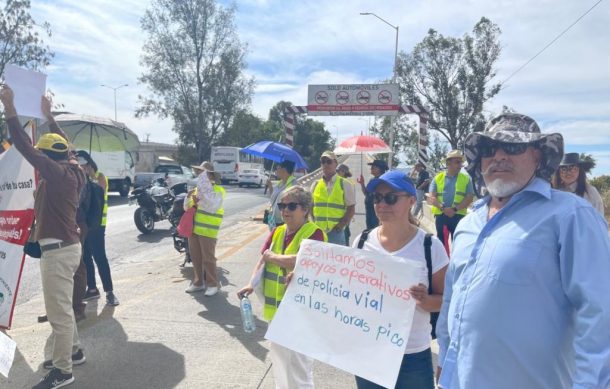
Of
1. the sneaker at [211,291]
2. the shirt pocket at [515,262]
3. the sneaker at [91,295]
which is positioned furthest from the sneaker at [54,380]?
the shirt pocket at [515,262]

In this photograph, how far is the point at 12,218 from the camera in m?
3.84

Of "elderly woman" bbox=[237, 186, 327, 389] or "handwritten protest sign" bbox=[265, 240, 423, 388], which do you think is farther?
"elderly woman" bbox=[237, 186, 327, 389]

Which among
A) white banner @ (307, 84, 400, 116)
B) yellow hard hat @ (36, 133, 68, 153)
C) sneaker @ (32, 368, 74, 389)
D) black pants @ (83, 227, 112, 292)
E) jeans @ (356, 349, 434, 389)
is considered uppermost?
white banner @ (307, 84, 400, 116)

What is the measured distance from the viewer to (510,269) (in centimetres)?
168

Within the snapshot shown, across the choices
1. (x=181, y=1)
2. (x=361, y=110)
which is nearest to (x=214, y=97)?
(x=181, y=1)

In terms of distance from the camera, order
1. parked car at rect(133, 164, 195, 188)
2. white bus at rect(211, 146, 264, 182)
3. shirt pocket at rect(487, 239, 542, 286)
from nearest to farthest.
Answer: shirt pocket at rect(487, 239, 542, 286) < parked car at rect(133, 164, 195, 188) < white bus at rect(211, 146, 264, 182)

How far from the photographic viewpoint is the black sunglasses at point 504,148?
1850 mm

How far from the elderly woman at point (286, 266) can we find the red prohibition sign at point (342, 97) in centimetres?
1068

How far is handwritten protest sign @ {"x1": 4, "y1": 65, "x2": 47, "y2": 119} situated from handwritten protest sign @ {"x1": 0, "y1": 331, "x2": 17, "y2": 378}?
1721mm

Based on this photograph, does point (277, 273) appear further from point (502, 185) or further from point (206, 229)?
point (206, 229)

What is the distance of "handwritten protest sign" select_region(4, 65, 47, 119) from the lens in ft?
11.6

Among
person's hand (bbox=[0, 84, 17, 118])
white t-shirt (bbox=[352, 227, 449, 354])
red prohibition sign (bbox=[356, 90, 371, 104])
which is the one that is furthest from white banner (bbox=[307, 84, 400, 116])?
white t-shirt (bbox=[352, 227, 449, 354])

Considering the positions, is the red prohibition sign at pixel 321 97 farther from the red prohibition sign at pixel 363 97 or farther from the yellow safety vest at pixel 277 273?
the yellow safety vest at pixel 277 273

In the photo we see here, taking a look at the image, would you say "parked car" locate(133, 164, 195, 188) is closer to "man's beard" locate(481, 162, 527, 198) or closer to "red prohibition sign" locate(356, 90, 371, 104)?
"red prohibition sign" locate(356, 90, 371, 104)
